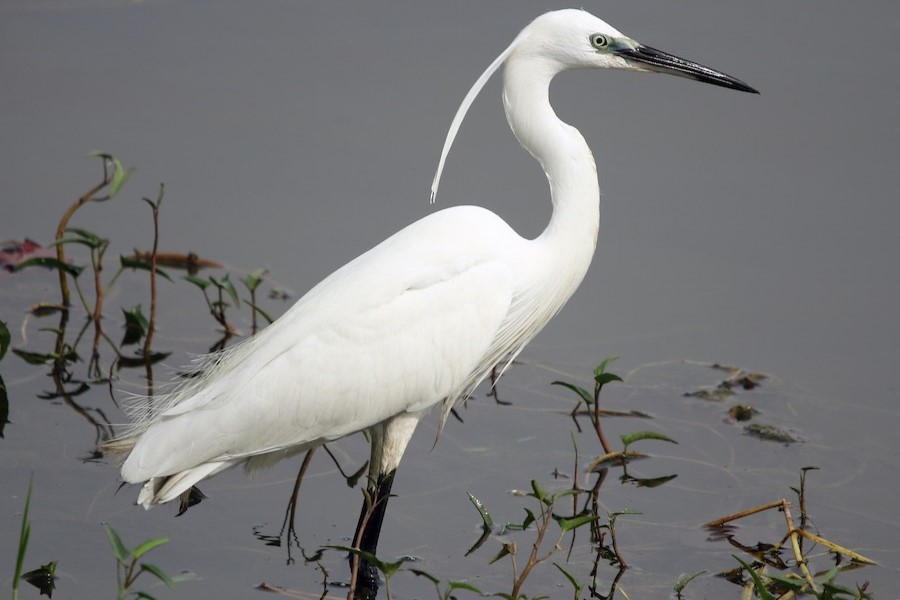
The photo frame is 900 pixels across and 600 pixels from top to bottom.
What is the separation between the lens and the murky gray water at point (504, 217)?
3.75m

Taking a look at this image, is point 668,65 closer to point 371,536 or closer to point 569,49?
point 569,49

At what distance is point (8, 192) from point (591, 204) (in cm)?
320

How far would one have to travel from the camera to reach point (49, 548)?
A: 351 cm

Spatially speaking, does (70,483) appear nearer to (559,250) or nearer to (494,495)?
(494,495)

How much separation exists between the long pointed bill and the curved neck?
23 centimetres

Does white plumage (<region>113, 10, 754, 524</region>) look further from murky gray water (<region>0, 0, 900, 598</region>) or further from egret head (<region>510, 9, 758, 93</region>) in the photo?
murky gray water (<region>0, 0, 900, 598</region>)

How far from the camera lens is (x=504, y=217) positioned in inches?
212

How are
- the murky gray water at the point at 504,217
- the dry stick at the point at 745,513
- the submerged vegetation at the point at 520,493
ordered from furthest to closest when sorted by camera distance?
the murky gray water at the point at 504,217 < the dry stick at the point at 745,513 < the submerged vegetation at the point at 520,493

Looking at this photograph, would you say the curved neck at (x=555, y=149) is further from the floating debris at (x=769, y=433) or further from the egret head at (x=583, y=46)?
the floating debris at (x=769, y=433)

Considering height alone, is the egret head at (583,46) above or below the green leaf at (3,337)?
above

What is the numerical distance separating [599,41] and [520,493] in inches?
52.8

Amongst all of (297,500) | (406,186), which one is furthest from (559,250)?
(406,186)

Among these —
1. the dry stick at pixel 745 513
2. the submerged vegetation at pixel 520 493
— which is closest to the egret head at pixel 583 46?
the submerged vegetation at pixel 520 493

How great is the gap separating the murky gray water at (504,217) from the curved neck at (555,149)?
2.89 ft
